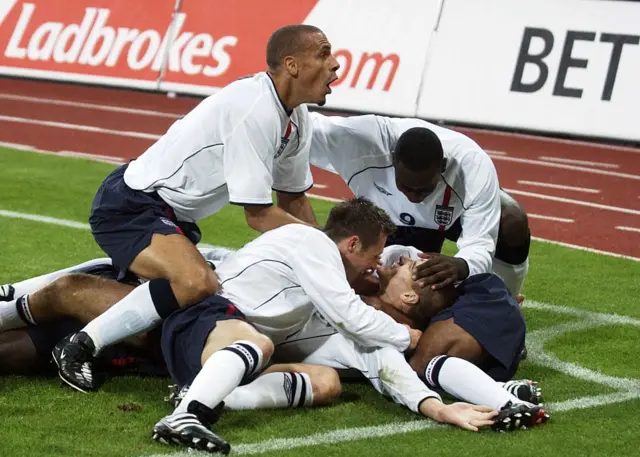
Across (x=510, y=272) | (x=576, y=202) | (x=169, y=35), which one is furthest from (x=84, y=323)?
(x=169, y=35)

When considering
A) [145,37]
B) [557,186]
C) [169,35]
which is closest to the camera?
[557,186]

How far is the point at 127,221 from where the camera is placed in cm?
635

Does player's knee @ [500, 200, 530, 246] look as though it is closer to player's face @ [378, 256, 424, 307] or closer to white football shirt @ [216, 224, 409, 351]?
player's face @ [378, 256, 424, 307]

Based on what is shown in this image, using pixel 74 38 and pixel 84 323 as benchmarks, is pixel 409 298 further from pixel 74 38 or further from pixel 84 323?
pixel 74 38

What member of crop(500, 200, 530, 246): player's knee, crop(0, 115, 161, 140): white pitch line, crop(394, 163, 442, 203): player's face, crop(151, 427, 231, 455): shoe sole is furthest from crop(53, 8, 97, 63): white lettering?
crop(151, 427, 231, 455): shoe sole

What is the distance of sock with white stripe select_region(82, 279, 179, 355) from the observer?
A: 5.71m

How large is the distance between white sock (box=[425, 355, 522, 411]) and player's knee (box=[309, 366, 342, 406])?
45 centimetres

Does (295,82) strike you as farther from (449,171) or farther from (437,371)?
(437,371)

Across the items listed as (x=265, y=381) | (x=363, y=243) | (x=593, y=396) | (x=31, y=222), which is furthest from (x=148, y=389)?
(x=31, y=222)

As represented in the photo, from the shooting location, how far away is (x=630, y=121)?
1478 cm

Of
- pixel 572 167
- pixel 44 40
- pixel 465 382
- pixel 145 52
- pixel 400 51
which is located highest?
pixel 400 51

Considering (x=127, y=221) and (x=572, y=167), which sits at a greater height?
(x=572, y=167)

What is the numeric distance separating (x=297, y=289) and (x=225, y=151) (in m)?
0.82

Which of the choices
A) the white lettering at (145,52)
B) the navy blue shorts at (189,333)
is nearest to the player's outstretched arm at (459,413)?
the navy blue shorts at (189,333)
